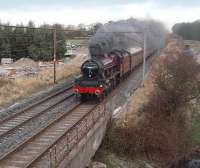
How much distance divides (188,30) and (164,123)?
74.8 metres

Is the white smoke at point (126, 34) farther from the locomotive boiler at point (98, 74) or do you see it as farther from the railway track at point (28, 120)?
the railway track at point (28, 120)

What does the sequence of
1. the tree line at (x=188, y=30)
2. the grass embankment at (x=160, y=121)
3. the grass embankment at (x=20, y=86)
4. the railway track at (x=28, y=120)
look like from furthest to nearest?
1. the tree line at (x=188, y=30)
2. the grass embankment at (x=20, y=86)
3. the grass embankment at (x=160, y=121)
4. the railway track at (x=28, y=120)

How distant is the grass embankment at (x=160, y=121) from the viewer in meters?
25.2

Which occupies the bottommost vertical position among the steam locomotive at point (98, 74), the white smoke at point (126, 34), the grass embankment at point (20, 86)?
the grass embankment at point (20, 86)

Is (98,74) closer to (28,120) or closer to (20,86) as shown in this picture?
(28,120)

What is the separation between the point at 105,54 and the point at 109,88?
288 centimetres

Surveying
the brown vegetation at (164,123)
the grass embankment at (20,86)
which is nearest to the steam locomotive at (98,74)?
the brown vegetation at (164,123)

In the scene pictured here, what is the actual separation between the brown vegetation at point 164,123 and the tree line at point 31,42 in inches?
873

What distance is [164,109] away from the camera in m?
34.0

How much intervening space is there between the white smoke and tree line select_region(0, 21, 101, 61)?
925 cm

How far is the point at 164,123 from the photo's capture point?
31141 millimetres

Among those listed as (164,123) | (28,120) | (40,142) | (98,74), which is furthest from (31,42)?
(40,142)

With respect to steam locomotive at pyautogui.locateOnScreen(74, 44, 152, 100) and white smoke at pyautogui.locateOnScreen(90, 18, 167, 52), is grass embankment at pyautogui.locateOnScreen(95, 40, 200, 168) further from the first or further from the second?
white smoke at pyautogui.locateOnScreen(90, 18, 167, 52)

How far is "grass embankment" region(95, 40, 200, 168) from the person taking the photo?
82.5ft
